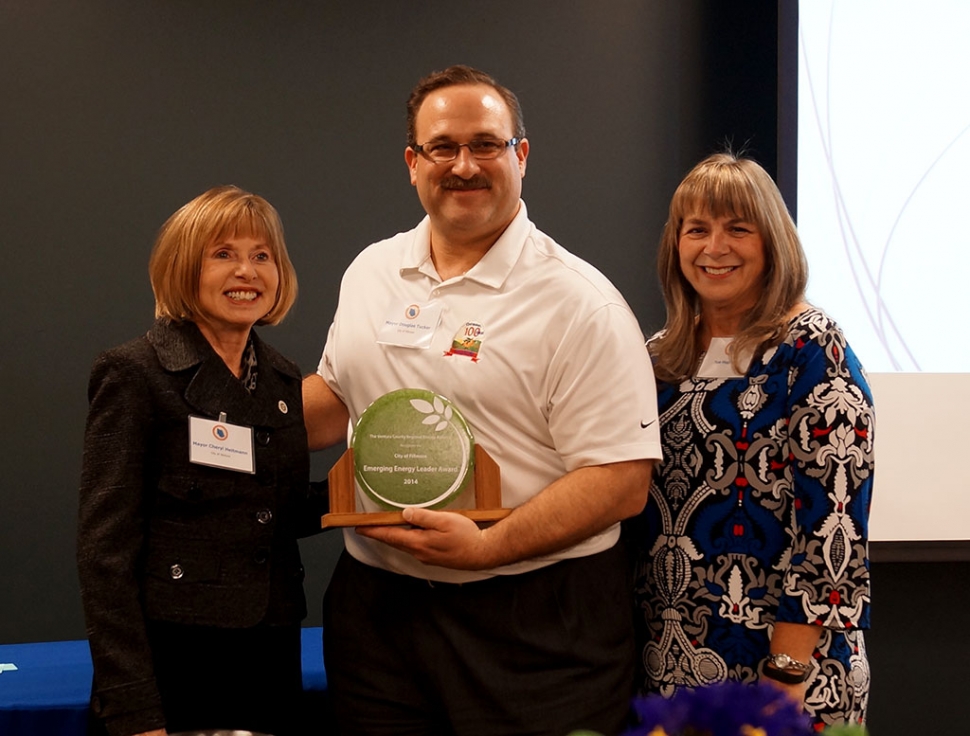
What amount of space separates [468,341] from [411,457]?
0.89ft

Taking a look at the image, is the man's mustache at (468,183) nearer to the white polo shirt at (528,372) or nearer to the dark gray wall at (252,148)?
the white polo shirt at (528,372)

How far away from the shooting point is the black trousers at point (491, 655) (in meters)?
1.83

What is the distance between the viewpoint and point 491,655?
1.85 metres

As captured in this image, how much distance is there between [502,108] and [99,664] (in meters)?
1.27

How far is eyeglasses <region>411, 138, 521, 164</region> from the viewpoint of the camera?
197cm

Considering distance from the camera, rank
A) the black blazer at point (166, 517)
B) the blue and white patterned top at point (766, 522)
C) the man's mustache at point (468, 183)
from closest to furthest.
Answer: the black blazer at point (166, 517), the blue and white patterned top at point (766, 522), the man's mustache at point (468, 183)

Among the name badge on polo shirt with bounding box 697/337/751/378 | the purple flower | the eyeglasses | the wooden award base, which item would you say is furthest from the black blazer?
the purple flower

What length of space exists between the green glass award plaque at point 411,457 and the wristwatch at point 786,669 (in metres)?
0.55

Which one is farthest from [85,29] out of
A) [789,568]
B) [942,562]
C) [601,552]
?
[942,562]

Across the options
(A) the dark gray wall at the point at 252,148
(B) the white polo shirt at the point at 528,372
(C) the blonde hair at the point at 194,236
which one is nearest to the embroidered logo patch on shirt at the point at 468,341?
(B) the white polo shirt at the point at 528,372

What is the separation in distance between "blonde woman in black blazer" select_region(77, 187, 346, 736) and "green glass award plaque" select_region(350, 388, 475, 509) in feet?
0.70

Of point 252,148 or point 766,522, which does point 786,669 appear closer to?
point 766,522

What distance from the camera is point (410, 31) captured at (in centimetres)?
326

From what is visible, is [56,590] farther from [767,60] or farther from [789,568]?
[767,60]
